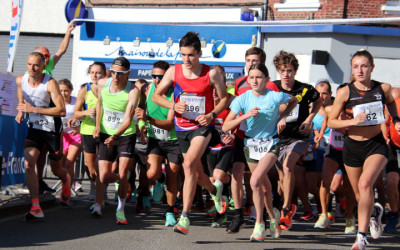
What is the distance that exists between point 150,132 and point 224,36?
1309 centimetres

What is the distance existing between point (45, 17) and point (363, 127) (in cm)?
1919

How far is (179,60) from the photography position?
23.0m

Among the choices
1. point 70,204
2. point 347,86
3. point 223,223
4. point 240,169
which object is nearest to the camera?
point 347,86

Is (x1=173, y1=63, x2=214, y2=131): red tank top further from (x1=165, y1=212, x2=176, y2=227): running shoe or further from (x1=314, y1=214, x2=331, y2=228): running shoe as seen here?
(x1=314, y1=214, x2=331, y2=228): running shoe

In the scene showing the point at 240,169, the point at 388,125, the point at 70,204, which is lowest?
the point at 70,204

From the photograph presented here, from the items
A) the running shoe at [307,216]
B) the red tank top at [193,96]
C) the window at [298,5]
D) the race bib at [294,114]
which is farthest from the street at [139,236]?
the window at [298,5]

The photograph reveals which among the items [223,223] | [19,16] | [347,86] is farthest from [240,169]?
[19,16]

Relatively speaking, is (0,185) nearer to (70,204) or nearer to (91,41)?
(70,204)

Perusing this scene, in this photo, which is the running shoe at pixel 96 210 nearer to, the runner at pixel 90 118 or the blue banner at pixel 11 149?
the runner at pixel 90 118

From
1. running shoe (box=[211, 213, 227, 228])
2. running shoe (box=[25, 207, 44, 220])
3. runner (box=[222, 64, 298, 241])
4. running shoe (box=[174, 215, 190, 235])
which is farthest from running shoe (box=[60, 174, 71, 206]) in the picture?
runner (box=[222, 64, 298, 241])

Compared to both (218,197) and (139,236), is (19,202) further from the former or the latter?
(218,197)

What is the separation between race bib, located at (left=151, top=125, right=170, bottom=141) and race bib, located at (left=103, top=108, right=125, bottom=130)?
664mm

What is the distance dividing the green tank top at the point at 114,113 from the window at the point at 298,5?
12.7 metres

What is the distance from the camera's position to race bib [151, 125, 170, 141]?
9703mm
